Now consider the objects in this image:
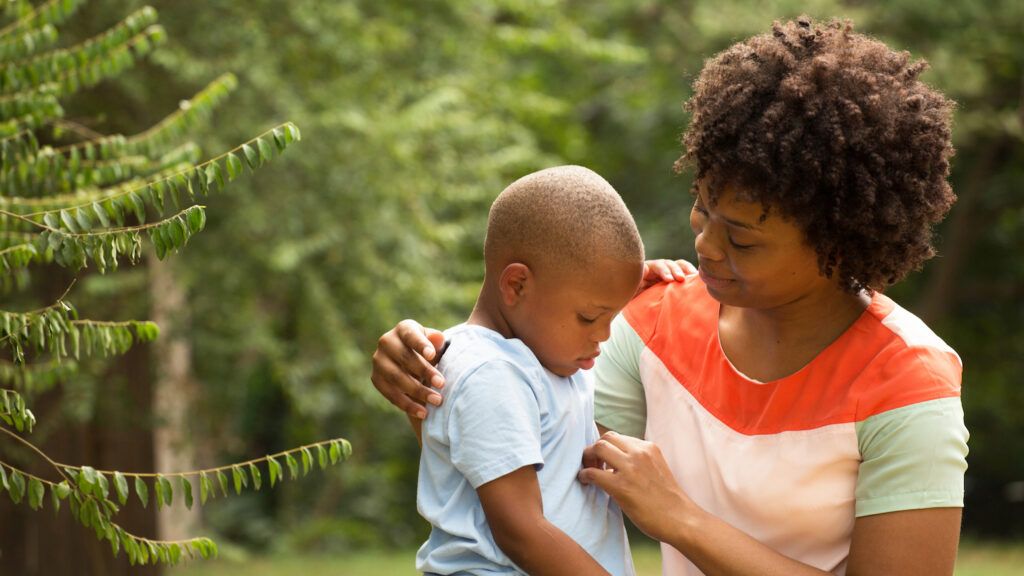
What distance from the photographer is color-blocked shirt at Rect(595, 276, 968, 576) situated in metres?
2.33

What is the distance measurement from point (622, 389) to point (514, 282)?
52 cm

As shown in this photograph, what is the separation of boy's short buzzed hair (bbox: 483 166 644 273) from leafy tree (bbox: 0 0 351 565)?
481 millimetres

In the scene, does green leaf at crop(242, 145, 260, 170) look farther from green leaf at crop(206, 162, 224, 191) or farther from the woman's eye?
the woman's eye

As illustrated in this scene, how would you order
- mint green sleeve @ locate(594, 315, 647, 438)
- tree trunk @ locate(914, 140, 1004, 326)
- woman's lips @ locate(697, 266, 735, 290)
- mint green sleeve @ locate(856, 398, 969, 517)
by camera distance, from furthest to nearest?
tree trunk @ locate(914, 140, 1004, 326)
mint green sleeve @ locate(594, 315, 647, 438)
woman's lips @ locate(697, 266, 735, 290)
mint green sleeve @ locate(856, 398, 969, 517)

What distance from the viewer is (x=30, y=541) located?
8.70m

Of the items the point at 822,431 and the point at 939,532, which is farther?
the point at 822,431

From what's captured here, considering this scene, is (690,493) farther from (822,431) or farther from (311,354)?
(311,354)

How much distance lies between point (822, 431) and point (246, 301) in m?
6.95

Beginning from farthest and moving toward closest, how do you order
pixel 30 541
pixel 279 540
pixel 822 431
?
1. pixel 279 540
2. pixel 30 541
3. pixel 822 431

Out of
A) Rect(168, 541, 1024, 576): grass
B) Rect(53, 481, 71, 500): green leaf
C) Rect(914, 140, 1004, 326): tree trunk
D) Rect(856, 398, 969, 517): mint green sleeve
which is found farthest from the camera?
Rect(914, 140, 1004, 326): tree trunk

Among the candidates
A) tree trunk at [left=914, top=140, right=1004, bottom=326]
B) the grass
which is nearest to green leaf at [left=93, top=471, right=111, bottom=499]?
the grass

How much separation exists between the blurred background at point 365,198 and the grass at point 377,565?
91 mm

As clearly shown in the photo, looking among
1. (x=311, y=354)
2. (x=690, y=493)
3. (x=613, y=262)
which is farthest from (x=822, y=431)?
(x=311, y=354)

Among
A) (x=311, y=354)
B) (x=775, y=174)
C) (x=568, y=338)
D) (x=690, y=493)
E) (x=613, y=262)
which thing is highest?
(x=775, y=174)
